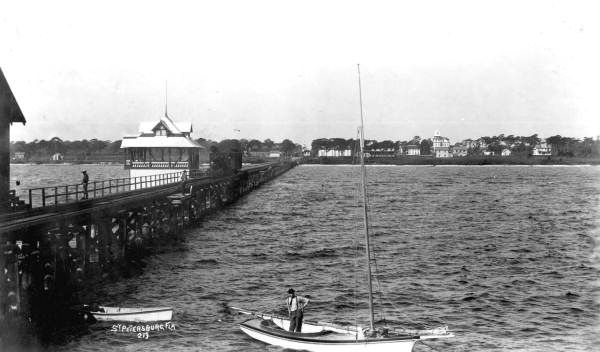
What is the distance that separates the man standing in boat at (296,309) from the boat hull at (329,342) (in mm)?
490

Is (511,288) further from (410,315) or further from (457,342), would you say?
(457,342)

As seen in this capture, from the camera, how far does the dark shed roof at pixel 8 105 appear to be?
31281 millimetres

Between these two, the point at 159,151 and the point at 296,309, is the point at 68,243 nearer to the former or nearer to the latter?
the point at 296,309

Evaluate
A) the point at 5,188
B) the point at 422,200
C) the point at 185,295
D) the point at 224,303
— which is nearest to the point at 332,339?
the point at 224,303

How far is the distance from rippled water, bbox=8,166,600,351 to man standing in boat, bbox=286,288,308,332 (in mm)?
1281

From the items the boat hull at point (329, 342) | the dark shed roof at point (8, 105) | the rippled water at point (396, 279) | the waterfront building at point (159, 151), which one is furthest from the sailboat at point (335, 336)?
the waterfront building at point (159, 151)

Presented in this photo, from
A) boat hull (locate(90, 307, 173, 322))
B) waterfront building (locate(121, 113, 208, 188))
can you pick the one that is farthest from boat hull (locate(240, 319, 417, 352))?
waterfront building (locate(121, 113, 208, 188))

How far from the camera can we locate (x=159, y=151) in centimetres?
6919

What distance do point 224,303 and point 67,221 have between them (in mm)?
7359

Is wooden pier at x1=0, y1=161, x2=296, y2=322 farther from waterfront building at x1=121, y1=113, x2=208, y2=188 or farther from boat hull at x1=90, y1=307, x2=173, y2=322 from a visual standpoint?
waterfront building at x1=121, y1=113, x2=208, y2=188

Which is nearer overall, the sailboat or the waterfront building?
the sailboat

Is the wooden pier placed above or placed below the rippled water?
above

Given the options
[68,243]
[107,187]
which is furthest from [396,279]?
[107,187]

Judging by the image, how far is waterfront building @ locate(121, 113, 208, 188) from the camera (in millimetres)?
67812
